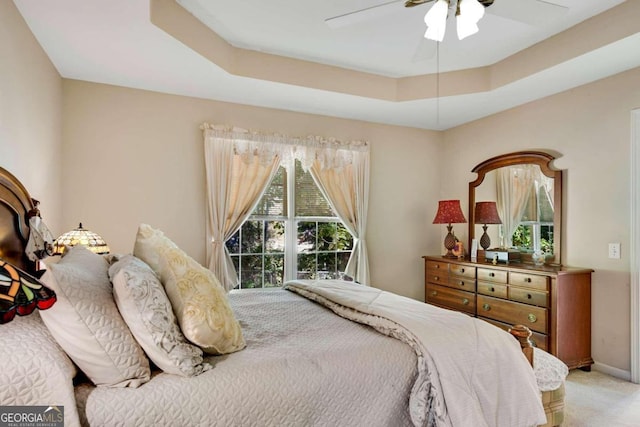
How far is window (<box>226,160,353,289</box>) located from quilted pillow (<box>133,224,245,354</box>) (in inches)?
88.2

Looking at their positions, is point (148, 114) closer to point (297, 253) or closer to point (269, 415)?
point (297, 253)

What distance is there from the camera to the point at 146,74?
3.11 metres

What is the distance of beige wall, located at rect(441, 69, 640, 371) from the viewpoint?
300 cm

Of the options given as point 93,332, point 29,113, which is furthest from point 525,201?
point 29,113

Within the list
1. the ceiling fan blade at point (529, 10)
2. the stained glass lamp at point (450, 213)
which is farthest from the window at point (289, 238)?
the ceiling fan blade at point (529, 10)

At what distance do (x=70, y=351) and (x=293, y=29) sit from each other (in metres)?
2.53

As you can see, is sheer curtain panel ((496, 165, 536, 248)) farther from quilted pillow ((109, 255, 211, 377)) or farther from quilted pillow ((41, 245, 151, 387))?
quilted pillow ((41, 245, 151, 387))

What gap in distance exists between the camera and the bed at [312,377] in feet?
3.87

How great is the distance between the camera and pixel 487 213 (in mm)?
4051

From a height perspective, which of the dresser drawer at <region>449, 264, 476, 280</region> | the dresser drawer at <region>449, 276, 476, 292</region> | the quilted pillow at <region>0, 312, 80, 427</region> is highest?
the quilted pillow at <region>0, 312, 80, 427</region>

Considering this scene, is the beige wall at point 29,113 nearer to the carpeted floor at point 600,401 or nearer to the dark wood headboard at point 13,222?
the dark wood headboard at point 13,222

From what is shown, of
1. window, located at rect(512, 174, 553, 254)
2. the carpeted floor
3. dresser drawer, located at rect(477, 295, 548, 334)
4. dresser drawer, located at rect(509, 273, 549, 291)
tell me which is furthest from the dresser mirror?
the carpeted floor

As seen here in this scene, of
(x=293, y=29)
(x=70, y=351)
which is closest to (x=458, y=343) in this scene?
(x=70, y=351)

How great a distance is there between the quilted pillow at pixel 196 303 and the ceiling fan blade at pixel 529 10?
1941 millimetres
